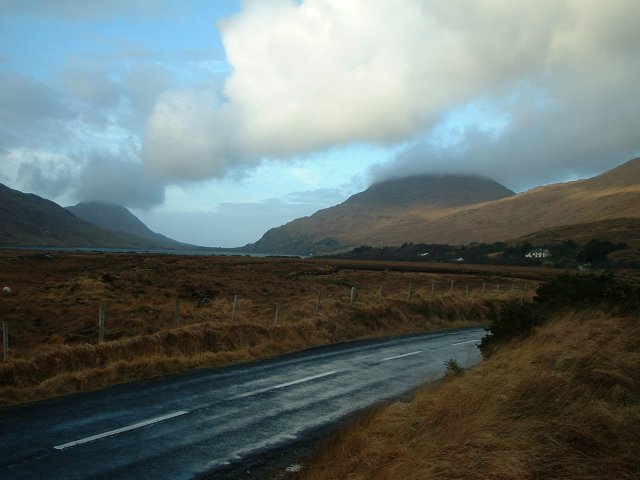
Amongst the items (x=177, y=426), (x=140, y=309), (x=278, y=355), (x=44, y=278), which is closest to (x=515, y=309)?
(x=278, y=355)

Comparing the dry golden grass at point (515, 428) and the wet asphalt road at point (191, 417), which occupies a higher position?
the dry golden grass at point (515, 428)

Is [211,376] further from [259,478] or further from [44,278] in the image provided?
[44,278]

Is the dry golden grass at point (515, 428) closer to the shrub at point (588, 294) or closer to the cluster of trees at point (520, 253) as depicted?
the shrub at point (588, 294)

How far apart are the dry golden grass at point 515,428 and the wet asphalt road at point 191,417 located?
132 centimetres

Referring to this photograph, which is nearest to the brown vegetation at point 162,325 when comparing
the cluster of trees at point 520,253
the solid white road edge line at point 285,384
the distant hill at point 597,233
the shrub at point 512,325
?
the solid white road edge line at point 285,384

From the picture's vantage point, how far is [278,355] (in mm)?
15000

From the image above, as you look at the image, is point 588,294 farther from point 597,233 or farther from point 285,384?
point 597,233

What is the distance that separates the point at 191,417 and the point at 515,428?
515 cm

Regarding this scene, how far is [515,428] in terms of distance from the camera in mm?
5547

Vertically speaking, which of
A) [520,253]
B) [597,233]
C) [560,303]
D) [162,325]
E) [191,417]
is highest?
[597,233]

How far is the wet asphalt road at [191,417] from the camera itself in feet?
21.0

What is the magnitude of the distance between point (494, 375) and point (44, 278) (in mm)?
45273

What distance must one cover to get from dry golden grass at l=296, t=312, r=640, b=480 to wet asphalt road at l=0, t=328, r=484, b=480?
1324 millimetres

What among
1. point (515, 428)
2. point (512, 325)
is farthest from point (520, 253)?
point (515, 428)
